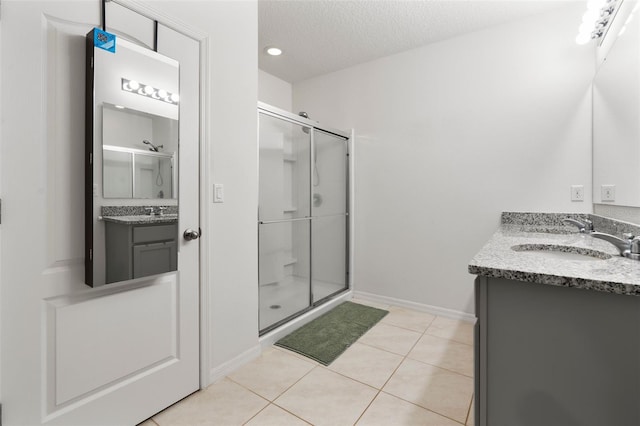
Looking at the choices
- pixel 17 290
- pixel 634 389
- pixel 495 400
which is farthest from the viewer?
pixel 17 290

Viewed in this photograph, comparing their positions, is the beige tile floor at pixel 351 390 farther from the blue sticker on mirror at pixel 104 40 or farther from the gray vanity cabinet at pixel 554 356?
the blue sticker on mirror at pixel 104 40

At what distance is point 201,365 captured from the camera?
67.2 inches

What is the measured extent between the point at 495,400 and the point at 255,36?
2250mm

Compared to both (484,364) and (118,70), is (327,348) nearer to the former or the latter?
(484,364)

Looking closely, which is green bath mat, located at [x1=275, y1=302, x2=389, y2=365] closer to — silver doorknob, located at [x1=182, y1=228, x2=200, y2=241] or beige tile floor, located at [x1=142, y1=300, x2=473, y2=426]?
beige tile floor, located at [x1=142, y1=300, x2=473, y2=426]

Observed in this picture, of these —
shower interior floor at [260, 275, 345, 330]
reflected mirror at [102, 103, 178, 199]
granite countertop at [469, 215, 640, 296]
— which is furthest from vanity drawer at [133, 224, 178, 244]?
granite countertop at [469, 215, 640, 296]

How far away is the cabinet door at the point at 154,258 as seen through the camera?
1389 millimetres

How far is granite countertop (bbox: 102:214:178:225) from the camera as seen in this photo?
1.30 metres

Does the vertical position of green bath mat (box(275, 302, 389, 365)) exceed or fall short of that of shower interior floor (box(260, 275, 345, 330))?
it falls short

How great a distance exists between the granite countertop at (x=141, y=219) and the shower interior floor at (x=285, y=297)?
3.46ft

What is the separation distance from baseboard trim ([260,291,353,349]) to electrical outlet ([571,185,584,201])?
209 centimetres

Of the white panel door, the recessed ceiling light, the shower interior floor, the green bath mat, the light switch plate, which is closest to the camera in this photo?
the white panel door

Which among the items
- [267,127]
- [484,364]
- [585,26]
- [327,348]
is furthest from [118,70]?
[585,26]

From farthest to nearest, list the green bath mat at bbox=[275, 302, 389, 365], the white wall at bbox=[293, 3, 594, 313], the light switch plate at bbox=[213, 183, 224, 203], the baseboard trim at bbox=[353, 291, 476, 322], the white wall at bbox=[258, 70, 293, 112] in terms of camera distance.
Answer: the white wall at bbox=[258, 70, 293, 112], the baseboard trim at bbox=[353, 291, 476, 322], the white wall at bbox=[293, 3, 594, 313], the green bath mat at bbox=[275, 302, 389, 365], the light switch plate at bbox=[213, 183, 224, 203]
